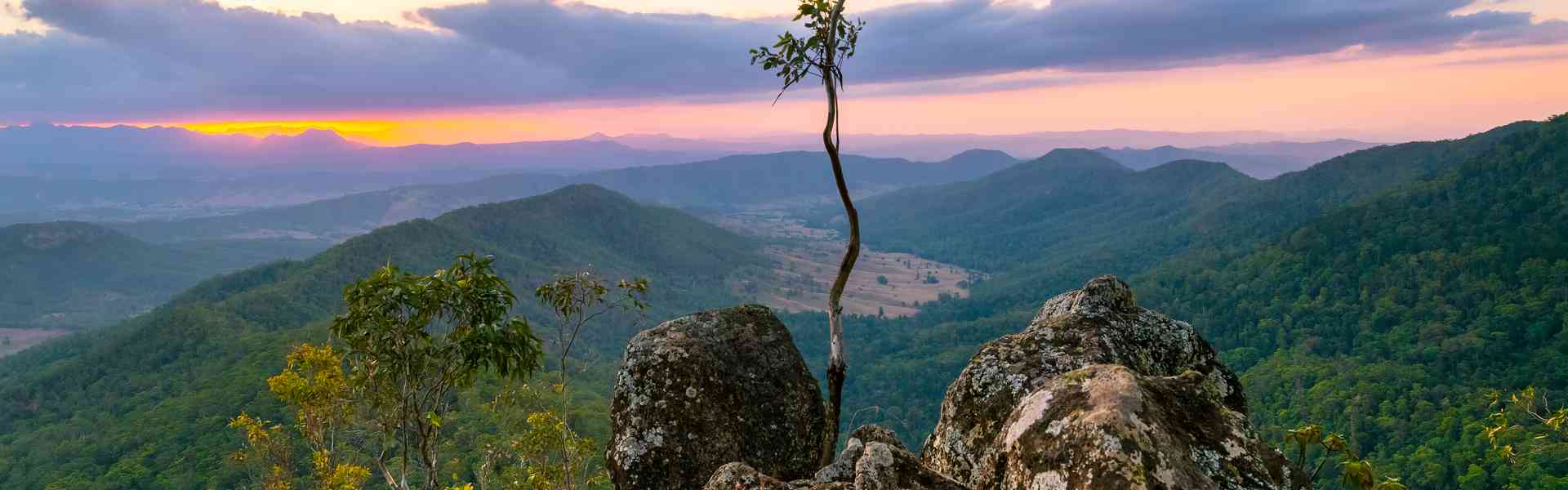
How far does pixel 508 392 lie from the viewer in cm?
2212

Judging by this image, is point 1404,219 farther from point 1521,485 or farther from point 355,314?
point 355,314

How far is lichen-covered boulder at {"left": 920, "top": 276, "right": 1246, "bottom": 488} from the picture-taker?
31.8 ft

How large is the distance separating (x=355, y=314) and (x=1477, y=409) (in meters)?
123

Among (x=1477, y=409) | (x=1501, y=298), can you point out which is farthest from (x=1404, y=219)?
(x=1477, y=409)

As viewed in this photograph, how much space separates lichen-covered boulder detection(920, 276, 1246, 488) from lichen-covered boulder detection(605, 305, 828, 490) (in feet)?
15.2

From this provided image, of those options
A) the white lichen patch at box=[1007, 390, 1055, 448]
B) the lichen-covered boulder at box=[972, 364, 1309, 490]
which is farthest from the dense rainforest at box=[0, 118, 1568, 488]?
the lichen-covered boulder at box=[972, 364, 1309, 490]

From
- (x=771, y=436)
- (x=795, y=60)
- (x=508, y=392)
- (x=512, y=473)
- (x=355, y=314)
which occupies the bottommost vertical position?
(x=512, y=473)

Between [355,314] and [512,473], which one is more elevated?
[355,314]

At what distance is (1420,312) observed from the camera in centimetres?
13775

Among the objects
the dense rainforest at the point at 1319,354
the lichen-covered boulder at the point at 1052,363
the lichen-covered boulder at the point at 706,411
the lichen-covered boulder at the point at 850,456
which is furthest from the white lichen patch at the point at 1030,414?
the dense rainforest at the point at 1319,354

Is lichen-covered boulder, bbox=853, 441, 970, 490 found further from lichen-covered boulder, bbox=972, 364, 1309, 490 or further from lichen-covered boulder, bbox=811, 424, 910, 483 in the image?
lichen-covered boulder, bbox=972, 364, 1309, 490

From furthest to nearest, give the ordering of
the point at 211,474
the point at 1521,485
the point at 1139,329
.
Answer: the point at 211,474 < the point at 1521,485 < the point at 1139,329

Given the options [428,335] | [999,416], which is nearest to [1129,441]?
[999,416]

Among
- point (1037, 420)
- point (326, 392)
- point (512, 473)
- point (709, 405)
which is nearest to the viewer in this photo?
point (1037, 420)
